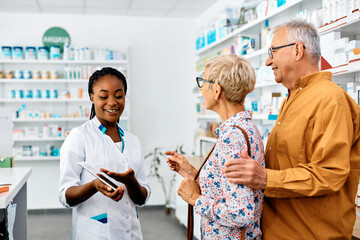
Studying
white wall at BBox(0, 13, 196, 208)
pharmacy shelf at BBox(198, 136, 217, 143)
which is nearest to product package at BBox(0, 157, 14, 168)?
pharmacy shelf at BBox(198, 136, 217, 143)

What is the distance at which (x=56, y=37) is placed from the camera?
6320mm

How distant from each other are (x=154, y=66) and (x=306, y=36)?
5.25 meters

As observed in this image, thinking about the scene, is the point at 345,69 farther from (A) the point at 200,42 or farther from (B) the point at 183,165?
(A) the point at 200,42

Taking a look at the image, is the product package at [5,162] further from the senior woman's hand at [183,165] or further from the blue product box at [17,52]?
the blue product box at [17,52]

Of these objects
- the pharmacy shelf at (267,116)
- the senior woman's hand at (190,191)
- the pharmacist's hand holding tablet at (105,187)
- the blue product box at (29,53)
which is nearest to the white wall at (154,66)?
the blue product box at (29,53)

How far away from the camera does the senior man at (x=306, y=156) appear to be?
1423 mm

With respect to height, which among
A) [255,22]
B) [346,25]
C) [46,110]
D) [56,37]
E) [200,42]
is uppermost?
[56,37]

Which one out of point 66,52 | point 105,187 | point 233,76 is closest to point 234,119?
point 233,76

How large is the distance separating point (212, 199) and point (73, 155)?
2.29ft

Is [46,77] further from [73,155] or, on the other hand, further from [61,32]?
[73,155]

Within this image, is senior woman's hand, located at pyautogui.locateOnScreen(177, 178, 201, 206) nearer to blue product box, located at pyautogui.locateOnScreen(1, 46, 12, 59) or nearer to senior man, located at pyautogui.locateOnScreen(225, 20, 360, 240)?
senior man, located at pyautogui.locateOnScreen(225, 20, 360, 240)

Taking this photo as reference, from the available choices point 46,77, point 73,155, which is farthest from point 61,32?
point 73,155

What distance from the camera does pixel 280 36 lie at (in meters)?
1.66

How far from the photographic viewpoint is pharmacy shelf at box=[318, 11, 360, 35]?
8.01 ft
